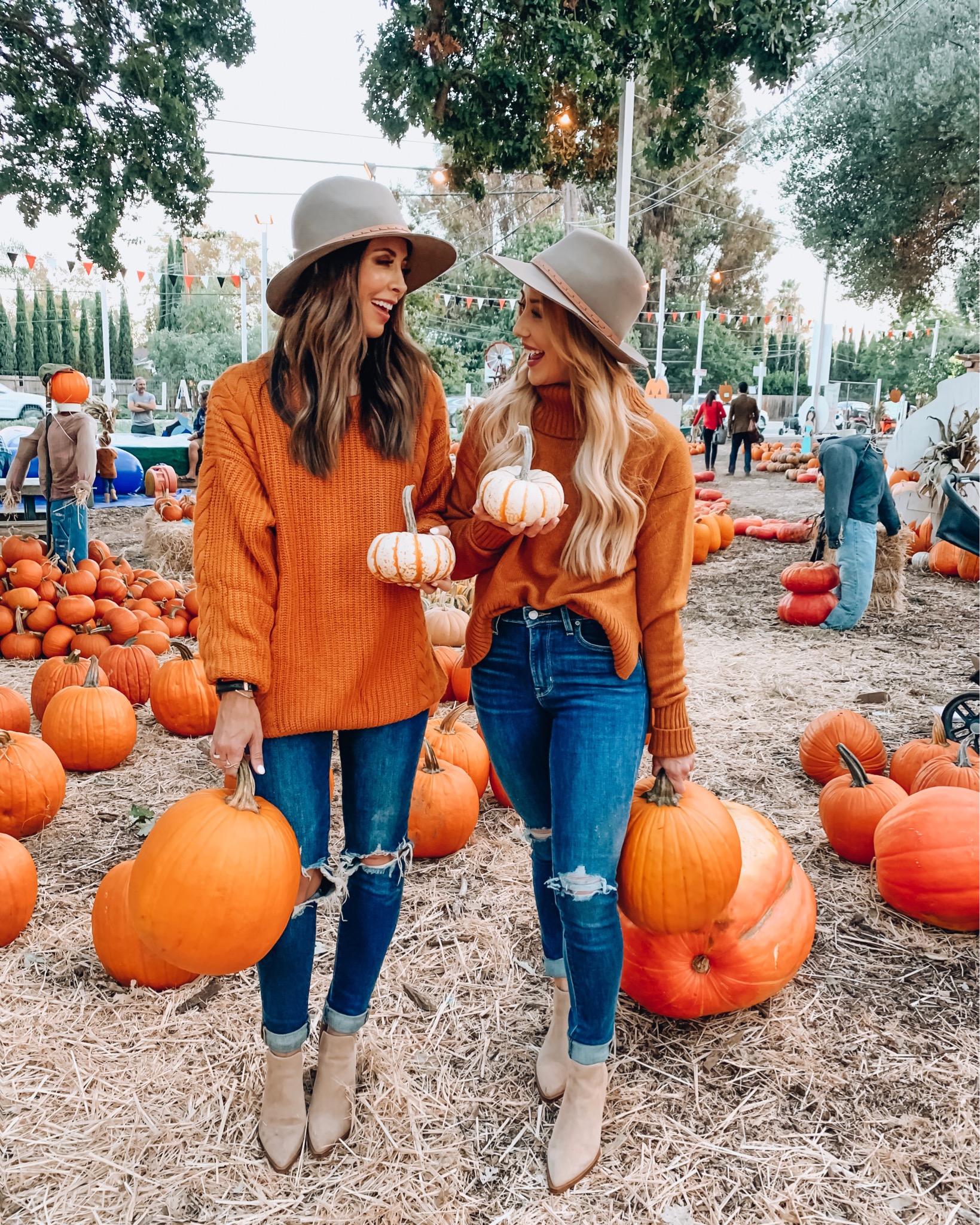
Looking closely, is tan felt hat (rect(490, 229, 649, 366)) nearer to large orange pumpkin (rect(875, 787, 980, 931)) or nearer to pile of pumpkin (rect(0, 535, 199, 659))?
large orange pumpkin (rect(875, 787, 980, 931))

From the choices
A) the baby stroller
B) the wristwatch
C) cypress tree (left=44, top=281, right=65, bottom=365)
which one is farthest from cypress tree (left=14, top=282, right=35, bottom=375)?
the wristwatch

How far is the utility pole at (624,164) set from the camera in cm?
879

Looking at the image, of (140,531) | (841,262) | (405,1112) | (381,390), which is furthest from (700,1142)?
(841,262)

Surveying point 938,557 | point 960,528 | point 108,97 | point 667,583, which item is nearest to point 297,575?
point 667,583

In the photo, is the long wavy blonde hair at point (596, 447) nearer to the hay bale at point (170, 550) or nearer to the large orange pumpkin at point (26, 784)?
the large orange pumpkin at point (26, 784)

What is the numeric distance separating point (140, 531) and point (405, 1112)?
992cm

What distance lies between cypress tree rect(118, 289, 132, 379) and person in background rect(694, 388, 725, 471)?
34840 mm

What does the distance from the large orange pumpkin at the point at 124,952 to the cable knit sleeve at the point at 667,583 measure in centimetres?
166

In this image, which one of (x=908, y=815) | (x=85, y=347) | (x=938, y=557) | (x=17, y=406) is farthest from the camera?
(x=85, y=347)

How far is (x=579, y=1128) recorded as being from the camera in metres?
1.95

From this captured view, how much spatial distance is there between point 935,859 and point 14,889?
9.70 ft

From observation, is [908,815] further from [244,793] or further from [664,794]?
[244,793]

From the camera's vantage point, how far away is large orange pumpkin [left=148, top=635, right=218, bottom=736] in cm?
455

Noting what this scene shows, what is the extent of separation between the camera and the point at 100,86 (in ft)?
22.3
